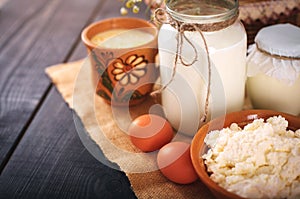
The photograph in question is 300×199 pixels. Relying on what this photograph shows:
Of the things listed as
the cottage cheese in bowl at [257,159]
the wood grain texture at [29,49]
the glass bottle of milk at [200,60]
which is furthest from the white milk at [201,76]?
the wood grain texture at [29,49]

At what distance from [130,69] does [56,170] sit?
0.28m

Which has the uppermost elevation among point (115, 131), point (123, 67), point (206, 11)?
point (206, 11)

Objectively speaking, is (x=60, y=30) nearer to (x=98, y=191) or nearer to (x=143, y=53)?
(x=143, y=53)

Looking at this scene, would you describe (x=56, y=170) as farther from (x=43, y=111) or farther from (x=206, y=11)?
(x=206, y=11)

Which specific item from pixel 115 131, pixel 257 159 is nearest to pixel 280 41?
pixel 257 159

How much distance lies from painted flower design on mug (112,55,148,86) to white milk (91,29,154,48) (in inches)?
1.5

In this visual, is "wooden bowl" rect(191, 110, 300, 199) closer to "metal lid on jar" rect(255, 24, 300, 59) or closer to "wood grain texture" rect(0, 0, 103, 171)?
"metal lid on jar" rect(255, 24, 300, 59)

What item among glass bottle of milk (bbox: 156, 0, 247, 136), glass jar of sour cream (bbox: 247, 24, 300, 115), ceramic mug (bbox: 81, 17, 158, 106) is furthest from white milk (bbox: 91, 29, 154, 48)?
glass jar of sour cream (bbox: 247, 24, 300, 115)

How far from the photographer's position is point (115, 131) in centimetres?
101

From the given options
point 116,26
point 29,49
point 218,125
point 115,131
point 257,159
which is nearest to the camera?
point 257,159

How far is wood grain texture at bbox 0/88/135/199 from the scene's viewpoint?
0.85 meters

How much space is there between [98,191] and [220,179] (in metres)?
0.23

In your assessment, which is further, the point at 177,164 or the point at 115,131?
the point at 115,131

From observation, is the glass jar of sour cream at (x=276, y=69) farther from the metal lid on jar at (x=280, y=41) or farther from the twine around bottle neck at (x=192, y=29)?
the twine around bottle neck at (x=192, y=29)
